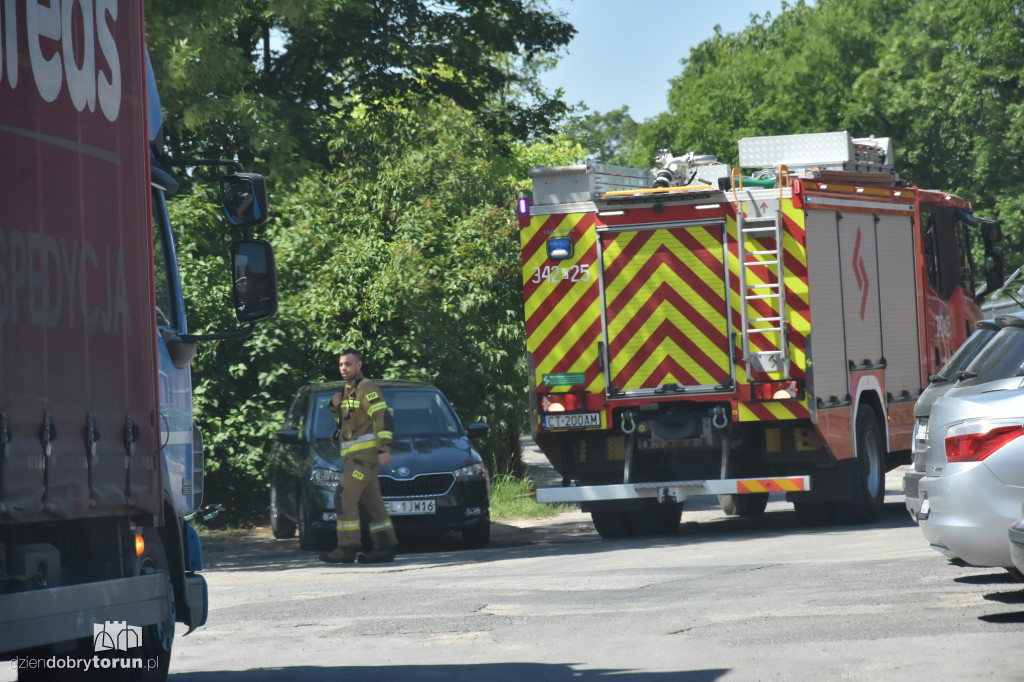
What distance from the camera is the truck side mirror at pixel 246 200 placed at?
7.64 metres

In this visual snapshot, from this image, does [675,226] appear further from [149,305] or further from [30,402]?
[30,402]

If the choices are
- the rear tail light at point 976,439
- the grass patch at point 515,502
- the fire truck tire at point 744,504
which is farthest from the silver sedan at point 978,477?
the grass patch at point 515,502

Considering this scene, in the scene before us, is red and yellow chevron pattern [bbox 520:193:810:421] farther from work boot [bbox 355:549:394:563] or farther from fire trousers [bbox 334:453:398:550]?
work boot [bbox 355:549:394:563]

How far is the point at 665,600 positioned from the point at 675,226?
5.10 meters

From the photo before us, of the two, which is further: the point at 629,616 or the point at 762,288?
the point at 762,288

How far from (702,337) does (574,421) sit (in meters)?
1.41

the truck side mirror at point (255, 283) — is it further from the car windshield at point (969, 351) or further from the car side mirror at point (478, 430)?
the car side mirror at point (478, 430)

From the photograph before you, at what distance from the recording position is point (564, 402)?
14289 millimetres

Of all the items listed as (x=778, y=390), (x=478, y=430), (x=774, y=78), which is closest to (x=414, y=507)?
(x=478, y=430)

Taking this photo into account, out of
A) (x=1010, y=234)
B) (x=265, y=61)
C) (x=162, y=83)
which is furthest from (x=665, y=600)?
(x=1010, y=234)

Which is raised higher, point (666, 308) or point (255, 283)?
point (666, 308)

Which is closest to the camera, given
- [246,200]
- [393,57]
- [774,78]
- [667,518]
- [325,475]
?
[246,200]

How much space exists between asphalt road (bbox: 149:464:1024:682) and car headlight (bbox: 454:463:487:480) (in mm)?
764

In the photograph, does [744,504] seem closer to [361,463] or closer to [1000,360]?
[361,463]
